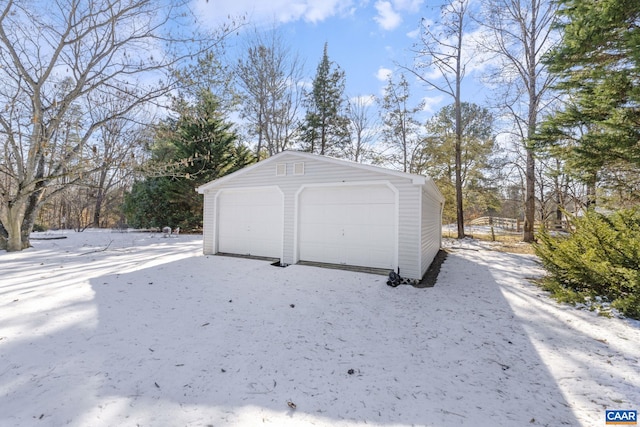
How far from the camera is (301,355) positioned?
296 cm

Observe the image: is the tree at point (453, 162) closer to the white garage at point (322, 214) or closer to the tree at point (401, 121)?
the tree at point (401, 121)

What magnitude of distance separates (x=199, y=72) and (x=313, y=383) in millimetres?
8099

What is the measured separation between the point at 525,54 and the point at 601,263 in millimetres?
13546

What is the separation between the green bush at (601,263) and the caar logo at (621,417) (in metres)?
2.50

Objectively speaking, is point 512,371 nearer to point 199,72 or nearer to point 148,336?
point 148,336

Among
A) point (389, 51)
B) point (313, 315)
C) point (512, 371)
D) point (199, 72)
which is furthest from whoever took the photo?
point (389, 51)

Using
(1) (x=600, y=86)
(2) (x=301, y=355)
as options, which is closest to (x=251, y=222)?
(2) (x=301, y=355)

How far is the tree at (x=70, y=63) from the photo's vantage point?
23.5ft

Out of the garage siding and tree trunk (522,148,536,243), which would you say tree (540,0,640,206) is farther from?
tree trunk (522,148,536,243)

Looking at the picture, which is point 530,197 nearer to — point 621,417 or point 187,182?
point 621,417

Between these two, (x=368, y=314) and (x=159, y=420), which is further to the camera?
(x=368, y=314)

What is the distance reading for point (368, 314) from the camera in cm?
413

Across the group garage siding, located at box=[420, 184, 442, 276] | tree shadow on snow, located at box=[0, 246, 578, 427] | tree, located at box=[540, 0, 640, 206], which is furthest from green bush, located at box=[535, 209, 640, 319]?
garage siding, located at box=[420, 184, 442, 276]

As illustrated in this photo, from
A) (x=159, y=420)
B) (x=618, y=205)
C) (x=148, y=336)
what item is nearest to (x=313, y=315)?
(x=148, y=336)
